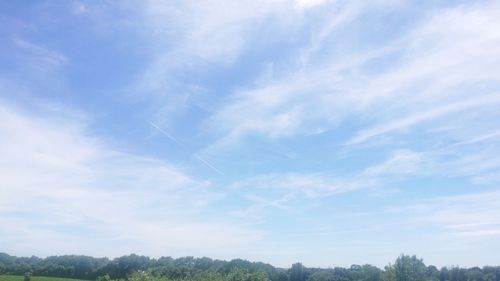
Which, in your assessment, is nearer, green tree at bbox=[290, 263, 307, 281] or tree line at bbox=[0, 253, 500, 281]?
tree line at bbox=[0, 253, 500, 281]

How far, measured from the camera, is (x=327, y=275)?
13812cm

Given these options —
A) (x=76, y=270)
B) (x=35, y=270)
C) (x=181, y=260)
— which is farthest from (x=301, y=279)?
(x=35, y=270)

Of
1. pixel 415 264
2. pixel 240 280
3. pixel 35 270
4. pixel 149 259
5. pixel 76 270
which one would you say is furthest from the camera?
pixel 149 259

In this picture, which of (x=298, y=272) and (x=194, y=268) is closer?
(x=194, y=268)

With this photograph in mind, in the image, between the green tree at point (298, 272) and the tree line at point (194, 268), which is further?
the green tree at point (298, 272)

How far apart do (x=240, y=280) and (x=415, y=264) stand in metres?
38.5

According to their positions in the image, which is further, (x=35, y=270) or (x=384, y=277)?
(x=35, y=270)

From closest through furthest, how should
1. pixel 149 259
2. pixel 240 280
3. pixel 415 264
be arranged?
pixel 240 280 < pixel 415 264 < pixel 149 259

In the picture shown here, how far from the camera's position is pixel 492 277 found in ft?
463

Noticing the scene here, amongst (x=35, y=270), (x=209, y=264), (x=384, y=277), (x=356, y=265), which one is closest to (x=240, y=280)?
(x=384, y=277)

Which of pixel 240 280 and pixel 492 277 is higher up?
pixel 492 277

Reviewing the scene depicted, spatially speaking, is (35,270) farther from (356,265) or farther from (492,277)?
(492,277)

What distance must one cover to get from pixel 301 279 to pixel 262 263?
49.6 ft

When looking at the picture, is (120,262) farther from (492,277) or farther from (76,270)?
(492,277)
